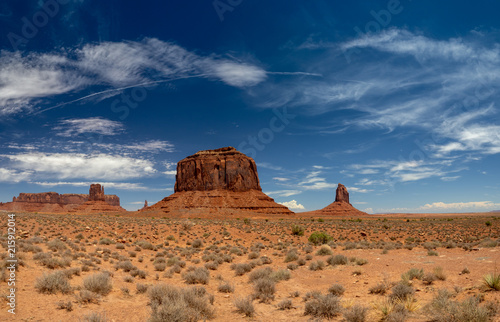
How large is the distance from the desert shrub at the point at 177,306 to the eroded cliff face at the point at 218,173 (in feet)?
325

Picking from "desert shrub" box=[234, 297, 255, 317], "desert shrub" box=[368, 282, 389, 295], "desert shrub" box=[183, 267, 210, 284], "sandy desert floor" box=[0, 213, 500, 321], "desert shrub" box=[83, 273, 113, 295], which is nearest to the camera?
"sandy desert floor" box=[0, 213, 500, 321]

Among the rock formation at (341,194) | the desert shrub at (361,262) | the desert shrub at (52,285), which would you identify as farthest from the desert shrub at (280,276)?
the rock formation at (341,194)

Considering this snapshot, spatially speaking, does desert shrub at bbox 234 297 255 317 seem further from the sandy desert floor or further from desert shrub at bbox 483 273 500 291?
desert shrub at bbox 483 273 500 291

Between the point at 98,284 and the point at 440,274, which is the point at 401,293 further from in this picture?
the point at 98,284

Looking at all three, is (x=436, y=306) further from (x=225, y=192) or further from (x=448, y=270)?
(x=225, y=192)

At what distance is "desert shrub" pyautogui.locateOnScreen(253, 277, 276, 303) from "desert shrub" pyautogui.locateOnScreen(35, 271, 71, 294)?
6242 millimetres

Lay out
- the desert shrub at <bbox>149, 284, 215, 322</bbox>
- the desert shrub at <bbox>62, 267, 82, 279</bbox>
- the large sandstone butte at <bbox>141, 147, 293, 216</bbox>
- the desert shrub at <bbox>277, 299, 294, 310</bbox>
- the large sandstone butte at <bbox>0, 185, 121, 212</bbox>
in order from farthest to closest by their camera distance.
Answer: the large sandstone butte at <bbox>0, 185, 121, 212</bbox> → the large sandstone butte at <bbox>141, 147, 293, 216</bbox> → the desert shrub at <bbox>62, 267, 82, 279</bbox> → the desert shrub at <bbox>277, 299, 294, 310</bbox> → the desert shrub at <bbox>149, 284, 215, 322</bbox>

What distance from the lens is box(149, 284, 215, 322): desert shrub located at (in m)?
6.39

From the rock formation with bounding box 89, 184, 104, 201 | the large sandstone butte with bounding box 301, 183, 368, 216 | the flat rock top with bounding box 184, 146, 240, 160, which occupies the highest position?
the flat rock top with bounding box 184, 146, 240, 160

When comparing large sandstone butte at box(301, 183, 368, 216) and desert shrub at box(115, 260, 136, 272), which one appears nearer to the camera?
desert shrub at box(115, 260, 136, 272)

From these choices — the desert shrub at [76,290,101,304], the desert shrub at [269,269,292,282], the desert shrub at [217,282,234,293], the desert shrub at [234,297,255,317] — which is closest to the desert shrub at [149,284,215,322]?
the desert shrub at [234,297,255,317]

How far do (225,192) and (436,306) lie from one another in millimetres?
99343

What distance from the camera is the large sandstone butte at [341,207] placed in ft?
433

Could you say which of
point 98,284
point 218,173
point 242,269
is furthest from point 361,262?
point 218,173
